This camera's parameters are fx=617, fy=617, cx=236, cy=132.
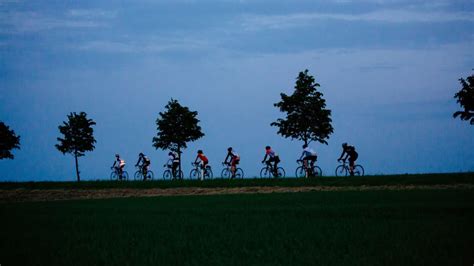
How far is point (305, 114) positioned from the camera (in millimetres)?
50375

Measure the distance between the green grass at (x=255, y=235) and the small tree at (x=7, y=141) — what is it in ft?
150

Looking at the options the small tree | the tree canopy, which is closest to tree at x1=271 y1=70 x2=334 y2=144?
the tree canopy

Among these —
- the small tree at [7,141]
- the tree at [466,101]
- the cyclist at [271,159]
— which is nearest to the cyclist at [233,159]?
the cyclist at [271,159]

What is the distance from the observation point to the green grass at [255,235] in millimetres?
9672

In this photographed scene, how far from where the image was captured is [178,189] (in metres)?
34.9

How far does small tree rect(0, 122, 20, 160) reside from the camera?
63.3 meters

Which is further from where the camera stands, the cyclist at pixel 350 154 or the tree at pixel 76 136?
the tree at pixel 76 136

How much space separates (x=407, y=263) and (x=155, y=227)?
306 inches

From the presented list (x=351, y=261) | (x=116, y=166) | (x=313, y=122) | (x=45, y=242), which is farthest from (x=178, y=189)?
(x=351, y=261)

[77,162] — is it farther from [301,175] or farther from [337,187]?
[337,187]

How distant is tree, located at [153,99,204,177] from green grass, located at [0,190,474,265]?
35935 millimetres

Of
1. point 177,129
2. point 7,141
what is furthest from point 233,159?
point 7,141

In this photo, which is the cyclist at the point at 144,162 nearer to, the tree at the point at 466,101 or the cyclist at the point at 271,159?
the cyclist at the point at 271,159

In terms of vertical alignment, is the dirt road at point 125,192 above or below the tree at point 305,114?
below
